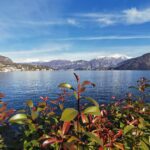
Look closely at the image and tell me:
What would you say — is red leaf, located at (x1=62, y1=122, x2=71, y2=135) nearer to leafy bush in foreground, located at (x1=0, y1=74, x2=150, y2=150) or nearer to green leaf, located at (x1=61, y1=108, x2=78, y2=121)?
leafy bush in foreground, located at (x1=0, y1=74, x2=150, y2=150)

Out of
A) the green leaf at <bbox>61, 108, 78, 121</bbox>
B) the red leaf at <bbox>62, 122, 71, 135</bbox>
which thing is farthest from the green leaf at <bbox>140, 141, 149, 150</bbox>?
the green leaf at <bbox>61, 108, 78, 121</bbox>

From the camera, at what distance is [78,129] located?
3.52m

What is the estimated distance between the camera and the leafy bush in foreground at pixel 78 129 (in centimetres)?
331

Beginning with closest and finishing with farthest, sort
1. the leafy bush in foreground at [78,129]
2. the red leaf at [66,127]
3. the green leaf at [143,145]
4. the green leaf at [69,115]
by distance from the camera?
the green leaf at [69,115] → the leafy bush in foreground at [78,129] → the red leaf at [66,127] → the green leaf at [143,145]

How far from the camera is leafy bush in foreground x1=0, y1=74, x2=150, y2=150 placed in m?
3.31

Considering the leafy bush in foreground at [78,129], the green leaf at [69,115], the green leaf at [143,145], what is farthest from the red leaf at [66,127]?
the green leaf at [143,145]

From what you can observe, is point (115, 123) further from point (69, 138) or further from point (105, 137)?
point (69, 138)

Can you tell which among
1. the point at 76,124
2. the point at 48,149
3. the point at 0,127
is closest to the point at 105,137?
the point at 76,124

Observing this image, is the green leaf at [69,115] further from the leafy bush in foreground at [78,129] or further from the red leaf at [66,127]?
the red leaf at [66,127]

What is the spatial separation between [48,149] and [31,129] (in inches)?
26.8

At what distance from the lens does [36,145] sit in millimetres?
5199

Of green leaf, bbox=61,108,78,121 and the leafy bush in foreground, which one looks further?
the leafy bush in foreground

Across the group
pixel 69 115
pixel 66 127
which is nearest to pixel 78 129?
pixel 66 127

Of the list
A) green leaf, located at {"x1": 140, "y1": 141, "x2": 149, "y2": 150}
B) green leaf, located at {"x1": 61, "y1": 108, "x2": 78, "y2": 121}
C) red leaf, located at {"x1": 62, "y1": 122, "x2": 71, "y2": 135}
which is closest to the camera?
green leaf, located at {"x1": 61, "y1": 108, "x2": 78, "y2": 121}
